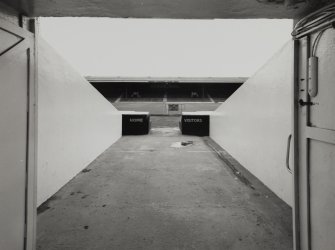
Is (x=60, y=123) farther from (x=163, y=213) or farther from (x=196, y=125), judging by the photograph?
(x=196, y=125)

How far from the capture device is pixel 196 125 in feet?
31.1

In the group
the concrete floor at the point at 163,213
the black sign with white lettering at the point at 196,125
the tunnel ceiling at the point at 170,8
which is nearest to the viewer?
the tunnel ceiling at the point at 170,8

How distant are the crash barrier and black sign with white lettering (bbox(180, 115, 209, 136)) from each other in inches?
63.2

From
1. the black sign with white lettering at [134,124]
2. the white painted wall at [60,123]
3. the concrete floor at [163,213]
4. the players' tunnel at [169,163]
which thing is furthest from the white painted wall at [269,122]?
the black sign with white lettering at [134,124]

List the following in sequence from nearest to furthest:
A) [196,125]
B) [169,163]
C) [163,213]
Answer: [163,213] < [169,163] < [196,125]

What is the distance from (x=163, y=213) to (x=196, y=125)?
7.30 m

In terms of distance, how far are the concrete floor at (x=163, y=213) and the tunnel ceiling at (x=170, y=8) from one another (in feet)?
5.31

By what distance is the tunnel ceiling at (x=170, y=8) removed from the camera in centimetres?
127

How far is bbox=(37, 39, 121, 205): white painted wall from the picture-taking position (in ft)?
8.34

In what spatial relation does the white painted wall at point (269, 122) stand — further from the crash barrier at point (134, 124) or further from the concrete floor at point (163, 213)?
the crash barrier at point (134, 124)

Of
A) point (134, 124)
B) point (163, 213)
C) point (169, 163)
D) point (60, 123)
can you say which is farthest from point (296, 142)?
point (134, 124)

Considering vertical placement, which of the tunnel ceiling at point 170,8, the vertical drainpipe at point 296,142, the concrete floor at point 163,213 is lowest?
the concrete floor at point 163,213

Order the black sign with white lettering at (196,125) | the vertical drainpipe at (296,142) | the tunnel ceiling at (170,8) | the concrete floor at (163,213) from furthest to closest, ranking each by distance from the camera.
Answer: the black sign with white lettering at (196,125) < the concrete floor at (163,213) < the vertical drainpipe at (296,142) < the tunnel ceiling at (170,8)

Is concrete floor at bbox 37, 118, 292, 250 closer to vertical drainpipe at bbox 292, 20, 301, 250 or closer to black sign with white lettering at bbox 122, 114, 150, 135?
vertical drainpipe at bbox 292, 20, 301, 250
